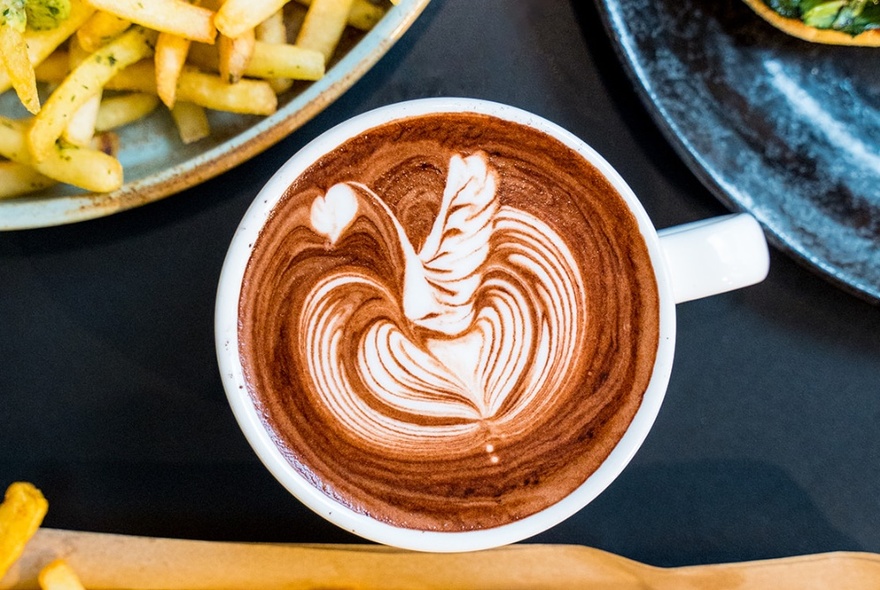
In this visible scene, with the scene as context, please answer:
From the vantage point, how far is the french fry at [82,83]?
88cm

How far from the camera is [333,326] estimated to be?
83 centimetres

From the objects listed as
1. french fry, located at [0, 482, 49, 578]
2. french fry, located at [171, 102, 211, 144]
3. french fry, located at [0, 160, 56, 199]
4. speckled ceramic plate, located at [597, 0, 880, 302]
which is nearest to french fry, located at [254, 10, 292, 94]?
french fry, located at [171, 102, 211, 144]

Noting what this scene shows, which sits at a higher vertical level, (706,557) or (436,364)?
(436,364)

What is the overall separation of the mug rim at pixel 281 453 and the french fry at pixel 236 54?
0.58 feet

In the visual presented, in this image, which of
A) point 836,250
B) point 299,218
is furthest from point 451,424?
point 836,250

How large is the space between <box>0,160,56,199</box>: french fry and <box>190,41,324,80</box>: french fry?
309 millimetres

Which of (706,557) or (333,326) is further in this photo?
(706,557)

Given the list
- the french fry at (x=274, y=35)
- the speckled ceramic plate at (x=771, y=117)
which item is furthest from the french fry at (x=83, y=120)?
the speckled ceramic plate at (x=771, y=117)

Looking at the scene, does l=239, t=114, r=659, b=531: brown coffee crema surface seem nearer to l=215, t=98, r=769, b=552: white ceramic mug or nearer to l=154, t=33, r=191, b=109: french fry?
l=215, t=98, r=769, b=552: white ceramic mug

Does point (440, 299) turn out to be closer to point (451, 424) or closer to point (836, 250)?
point (451, 424)

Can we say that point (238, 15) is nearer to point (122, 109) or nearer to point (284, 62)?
point (284, 62)

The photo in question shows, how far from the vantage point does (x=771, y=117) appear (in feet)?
3.55

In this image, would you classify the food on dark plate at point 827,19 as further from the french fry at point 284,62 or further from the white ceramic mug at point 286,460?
the french fry at point 284,62

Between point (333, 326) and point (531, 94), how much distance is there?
0.50 meters
